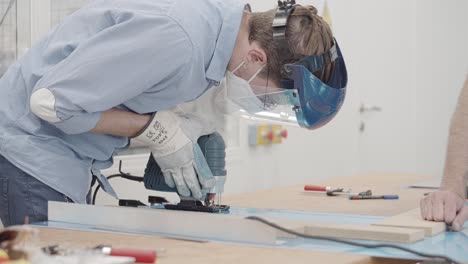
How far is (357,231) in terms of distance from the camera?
149cm

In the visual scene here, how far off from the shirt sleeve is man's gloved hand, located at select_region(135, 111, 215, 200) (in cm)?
16

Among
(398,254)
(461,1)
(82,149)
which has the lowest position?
(398,254)

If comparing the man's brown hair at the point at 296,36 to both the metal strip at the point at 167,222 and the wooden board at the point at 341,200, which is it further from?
the metal strip at the point at 167,222

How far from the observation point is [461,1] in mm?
5398

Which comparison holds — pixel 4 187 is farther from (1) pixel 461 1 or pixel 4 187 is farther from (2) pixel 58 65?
(1) pixel 461 1

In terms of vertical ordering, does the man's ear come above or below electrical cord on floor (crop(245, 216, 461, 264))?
above

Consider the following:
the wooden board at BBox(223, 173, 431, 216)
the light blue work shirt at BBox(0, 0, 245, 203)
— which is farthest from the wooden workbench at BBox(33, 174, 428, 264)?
the light blue work shirt at BBox(0, 0, 245, 203)

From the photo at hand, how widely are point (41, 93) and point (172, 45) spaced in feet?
1.03

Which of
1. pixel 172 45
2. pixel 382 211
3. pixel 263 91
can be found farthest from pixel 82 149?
pixel 382 211

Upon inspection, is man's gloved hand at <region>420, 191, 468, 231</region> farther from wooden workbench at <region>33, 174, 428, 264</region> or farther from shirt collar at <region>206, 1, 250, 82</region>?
shirt collar at <region>206, 1, 250, 82</region>

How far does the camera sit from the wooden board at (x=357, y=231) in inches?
57.7

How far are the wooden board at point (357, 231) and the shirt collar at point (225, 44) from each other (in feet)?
1.51

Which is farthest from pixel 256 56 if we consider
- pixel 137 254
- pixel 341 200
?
pixel 137 254

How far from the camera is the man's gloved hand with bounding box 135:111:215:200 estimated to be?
1827 mm
